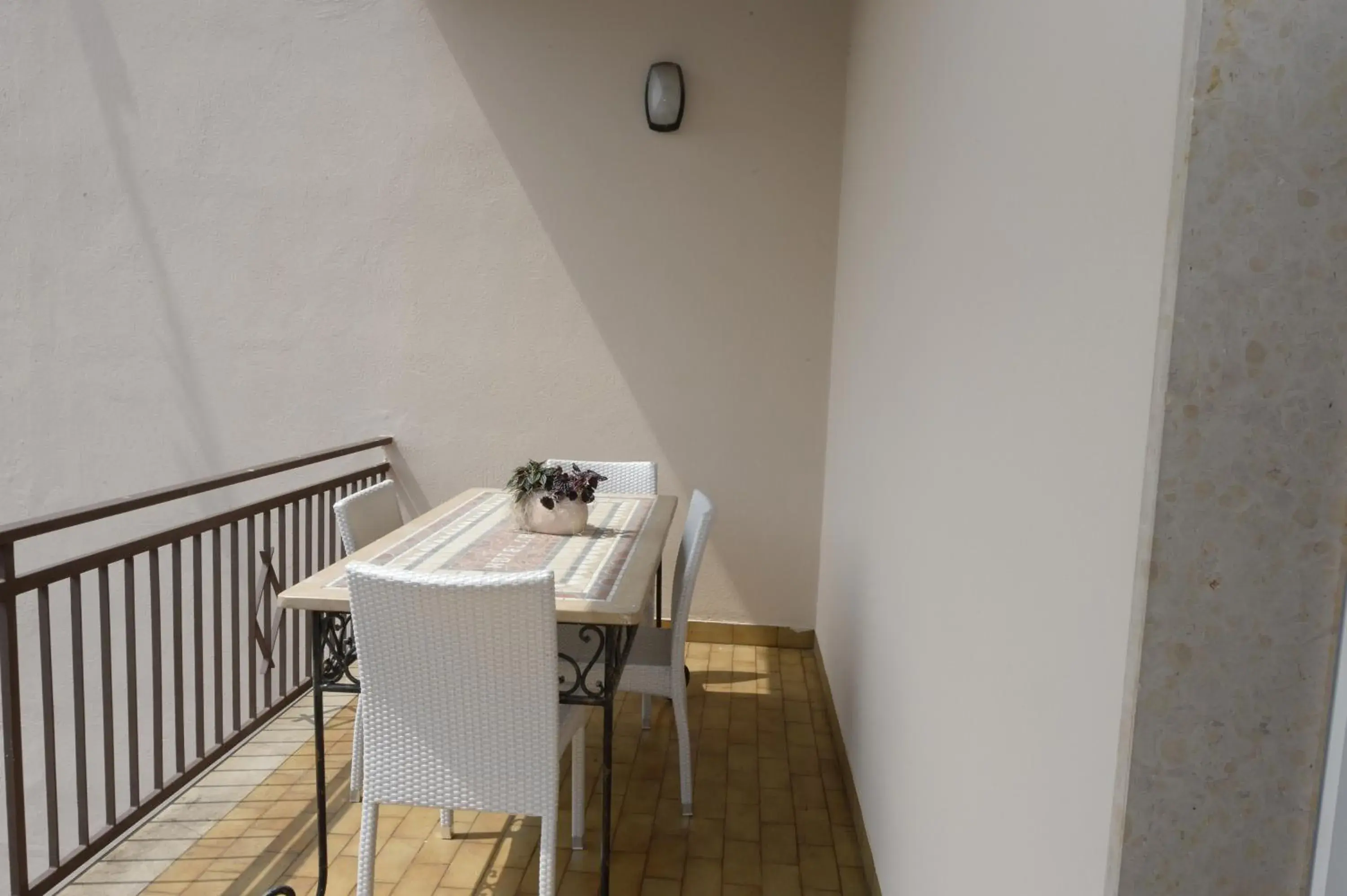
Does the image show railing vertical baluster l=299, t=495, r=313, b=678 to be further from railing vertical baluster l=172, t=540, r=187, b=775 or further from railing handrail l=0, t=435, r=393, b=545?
railing vertical baluster l=172, t=540, r=187, b=775

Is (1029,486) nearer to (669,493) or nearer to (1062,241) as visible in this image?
(1062,241)

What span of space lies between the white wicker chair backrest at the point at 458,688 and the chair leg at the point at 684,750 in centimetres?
74

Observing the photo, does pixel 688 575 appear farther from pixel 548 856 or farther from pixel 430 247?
pixel 430 247

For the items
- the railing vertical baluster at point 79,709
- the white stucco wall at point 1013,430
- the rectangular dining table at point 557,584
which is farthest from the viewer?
the railing vertical baluster at point 79,709

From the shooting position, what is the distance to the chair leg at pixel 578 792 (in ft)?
7.39

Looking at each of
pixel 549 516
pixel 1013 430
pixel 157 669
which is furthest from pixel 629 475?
pixel 1013 430

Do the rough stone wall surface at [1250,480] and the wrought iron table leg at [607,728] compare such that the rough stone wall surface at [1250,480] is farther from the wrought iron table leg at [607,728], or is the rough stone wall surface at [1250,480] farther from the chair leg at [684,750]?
the chair leg at [684,750]

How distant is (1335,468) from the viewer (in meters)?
0.73

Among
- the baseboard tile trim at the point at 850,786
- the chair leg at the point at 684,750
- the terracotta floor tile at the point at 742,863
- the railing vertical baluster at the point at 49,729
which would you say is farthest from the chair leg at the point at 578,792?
the railing vertical baluster at the point at 49,729

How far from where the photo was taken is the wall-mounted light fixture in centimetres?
362

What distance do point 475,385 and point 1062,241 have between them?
3.22m

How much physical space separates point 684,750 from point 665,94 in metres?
2.60

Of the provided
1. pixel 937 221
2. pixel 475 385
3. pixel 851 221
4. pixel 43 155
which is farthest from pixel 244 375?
pixel 937 221

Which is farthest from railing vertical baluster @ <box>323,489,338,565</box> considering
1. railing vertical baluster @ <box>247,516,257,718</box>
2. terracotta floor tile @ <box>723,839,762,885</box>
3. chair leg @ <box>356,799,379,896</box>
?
terracotta floor tile @ <box>723,839,762,885</box>
